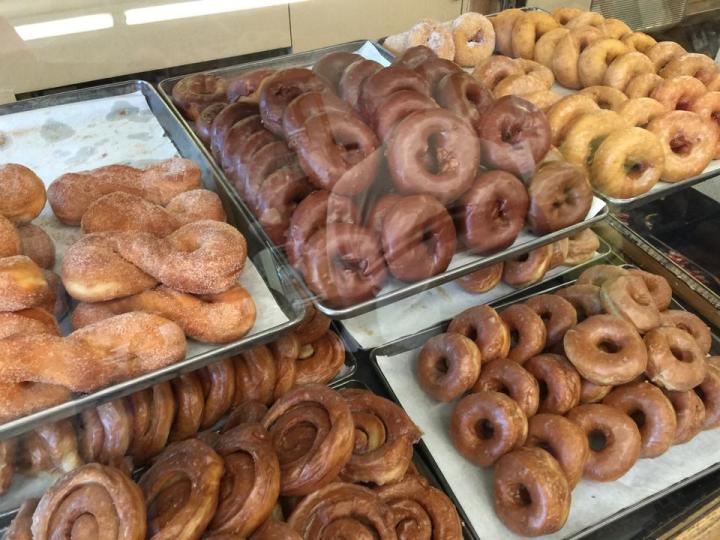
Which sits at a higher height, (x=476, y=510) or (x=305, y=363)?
(x=305, y=363)

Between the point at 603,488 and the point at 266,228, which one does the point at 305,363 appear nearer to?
the point at 266,228

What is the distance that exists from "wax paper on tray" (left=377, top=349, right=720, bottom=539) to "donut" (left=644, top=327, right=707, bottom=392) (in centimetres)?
18

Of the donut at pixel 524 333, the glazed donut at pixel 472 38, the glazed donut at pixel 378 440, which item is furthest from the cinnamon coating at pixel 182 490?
the glazed donut at pixel 472 38

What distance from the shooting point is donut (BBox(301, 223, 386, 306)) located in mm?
1342

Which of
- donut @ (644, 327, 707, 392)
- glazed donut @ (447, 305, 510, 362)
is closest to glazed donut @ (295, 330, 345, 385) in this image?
glazed donut @ (447, 305, 510, 362)

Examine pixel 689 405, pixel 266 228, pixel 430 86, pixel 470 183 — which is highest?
pixel 430 86

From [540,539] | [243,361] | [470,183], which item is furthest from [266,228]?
[540,539]

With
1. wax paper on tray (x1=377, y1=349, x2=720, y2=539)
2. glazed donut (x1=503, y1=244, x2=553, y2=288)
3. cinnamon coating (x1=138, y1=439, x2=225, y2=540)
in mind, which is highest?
cinnamon coating (x1=138, y1=439, x2=225, y2=540)

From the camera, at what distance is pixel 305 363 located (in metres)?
1.64

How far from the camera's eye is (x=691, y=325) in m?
1.85

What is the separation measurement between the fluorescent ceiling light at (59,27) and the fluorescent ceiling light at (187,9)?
11cm

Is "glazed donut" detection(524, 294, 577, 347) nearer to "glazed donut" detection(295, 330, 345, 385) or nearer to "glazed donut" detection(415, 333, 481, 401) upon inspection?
"glazed donut" detection(415, 333, 481, 401)

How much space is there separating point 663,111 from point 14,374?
2.15 m

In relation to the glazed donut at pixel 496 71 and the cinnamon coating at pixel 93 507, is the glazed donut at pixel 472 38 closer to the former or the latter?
the glazed donut at pixel 496 71
